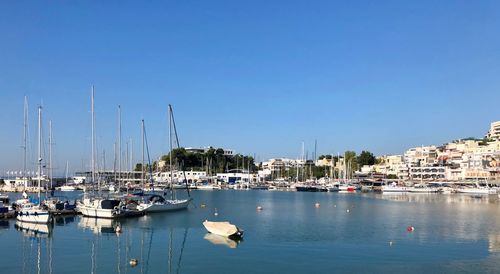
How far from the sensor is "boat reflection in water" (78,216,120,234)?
155ft

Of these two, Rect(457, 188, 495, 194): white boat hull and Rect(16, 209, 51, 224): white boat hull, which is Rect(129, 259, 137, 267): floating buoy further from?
Rect(457, 188, 495, 194): white boat hull

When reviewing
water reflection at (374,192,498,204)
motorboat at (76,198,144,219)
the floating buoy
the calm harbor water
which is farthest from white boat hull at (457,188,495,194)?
the floating buoy

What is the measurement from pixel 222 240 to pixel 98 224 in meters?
17.4

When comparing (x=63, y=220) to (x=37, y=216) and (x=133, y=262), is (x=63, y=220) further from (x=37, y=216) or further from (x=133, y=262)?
(x=133, y=262)

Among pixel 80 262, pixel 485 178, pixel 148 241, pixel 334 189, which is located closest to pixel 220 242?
pixel 148 241

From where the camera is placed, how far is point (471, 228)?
50.6m

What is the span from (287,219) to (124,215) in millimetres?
19308

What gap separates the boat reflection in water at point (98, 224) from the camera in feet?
155

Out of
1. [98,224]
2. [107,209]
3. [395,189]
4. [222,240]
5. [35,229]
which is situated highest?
[107,209]

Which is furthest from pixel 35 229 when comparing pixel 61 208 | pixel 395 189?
pixel 395 189

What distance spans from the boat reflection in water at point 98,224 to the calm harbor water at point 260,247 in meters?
0.09

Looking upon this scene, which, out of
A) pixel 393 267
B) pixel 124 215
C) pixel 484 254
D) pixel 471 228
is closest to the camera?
pixel 393 267

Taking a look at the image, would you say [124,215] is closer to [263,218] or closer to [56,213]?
[56,213]

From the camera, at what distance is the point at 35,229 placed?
1829 inches
